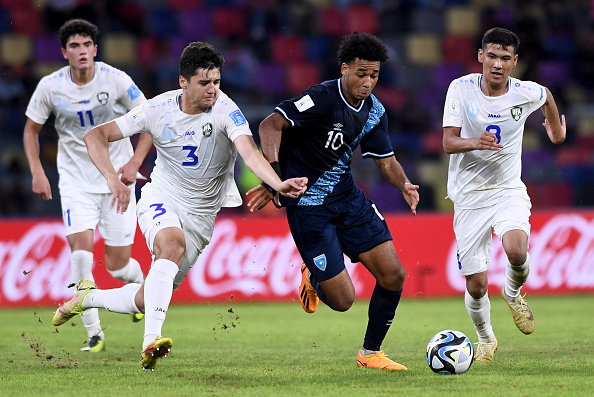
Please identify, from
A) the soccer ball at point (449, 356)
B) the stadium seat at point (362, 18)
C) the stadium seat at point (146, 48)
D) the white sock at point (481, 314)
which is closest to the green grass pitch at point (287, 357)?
the soccer ball at point (449, 356)

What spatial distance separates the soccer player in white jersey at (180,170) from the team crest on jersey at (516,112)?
2.50 metres

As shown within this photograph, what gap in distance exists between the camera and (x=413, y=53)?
62.5 ft

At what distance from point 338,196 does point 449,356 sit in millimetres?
1550

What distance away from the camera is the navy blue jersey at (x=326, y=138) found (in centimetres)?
678

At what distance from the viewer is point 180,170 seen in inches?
275

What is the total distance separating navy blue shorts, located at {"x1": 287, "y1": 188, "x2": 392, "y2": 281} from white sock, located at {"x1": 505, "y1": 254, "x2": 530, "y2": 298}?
1.29m

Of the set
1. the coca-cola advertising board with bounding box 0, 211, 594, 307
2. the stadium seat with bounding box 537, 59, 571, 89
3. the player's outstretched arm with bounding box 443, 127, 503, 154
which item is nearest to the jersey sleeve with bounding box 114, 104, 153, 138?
the player's outstretched arm with bounding box 443, 127, 503, 154

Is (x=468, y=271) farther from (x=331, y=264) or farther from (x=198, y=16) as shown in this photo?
(x=198, y=16)

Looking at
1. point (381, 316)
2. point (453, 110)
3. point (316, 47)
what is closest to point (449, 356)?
point (381, 316)

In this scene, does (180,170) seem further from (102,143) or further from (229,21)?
(229,21)

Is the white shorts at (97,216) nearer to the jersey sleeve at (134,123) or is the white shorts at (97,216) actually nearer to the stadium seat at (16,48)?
the jersey sleeve at (134,123)

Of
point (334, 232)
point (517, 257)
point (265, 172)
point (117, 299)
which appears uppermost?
point (265, 172)

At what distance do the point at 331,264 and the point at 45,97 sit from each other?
3613mm

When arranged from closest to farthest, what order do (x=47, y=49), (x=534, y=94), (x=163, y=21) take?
1. (x=534, y=94)
2. (x=47, y=49)
3. (x=163, y=21)
